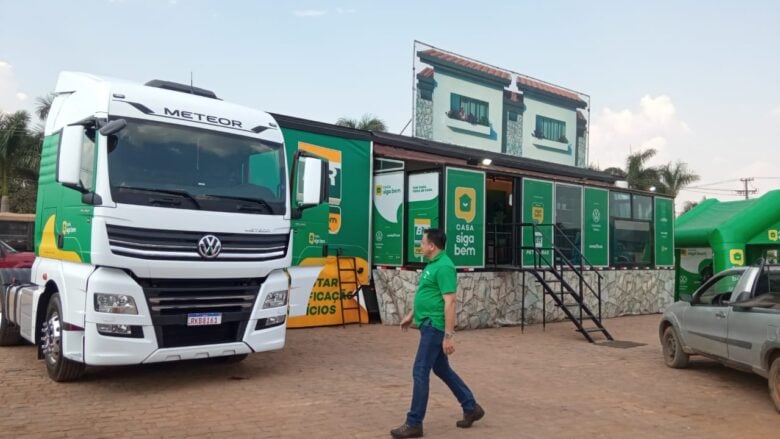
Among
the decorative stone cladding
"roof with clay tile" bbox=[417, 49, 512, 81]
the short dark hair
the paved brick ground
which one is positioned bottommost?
the paved brick ground

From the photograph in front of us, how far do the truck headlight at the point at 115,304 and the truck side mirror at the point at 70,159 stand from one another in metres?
1.16

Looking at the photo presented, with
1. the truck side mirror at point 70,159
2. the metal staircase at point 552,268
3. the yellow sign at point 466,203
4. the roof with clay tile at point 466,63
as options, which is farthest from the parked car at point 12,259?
the roof with clay tile at point 466,63

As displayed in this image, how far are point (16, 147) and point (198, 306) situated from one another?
2763 centimetres

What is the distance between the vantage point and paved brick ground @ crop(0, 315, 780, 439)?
19.2 ft

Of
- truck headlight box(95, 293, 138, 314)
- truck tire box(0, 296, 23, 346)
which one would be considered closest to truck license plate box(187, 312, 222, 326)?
truck headlight box(95, 293, 138, 314)

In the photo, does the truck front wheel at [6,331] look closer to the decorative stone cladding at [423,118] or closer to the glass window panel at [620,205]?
the glass window panel at [620,205]

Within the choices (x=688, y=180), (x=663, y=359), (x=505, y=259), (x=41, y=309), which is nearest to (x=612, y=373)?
(x=663, y=359)

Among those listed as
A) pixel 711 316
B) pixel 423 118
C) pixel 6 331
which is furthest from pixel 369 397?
pixel 423 118

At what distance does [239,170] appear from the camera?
7.50m

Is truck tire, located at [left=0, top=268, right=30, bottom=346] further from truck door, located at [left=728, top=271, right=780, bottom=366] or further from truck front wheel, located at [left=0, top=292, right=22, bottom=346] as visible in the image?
truck door, located at [left=728, top=271, right=780, bottom=366]

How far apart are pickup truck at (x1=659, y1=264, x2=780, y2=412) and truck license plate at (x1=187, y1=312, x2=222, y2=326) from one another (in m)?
6.16

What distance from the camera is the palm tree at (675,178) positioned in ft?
139

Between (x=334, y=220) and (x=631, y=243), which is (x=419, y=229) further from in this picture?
(x=631, y=243)

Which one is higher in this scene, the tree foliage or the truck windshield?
the tree foliage
